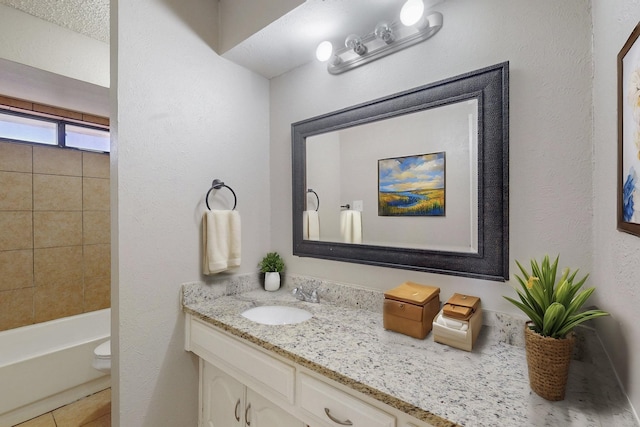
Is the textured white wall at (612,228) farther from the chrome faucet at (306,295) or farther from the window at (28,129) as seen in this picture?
the window at (28,129)

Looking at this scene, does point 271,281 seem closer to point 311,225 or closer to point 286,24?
point 311,225

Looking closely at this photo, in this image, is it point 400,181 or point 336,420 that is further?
point 400,181

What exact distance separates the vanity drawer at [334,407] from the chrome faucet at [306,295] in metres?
0.59

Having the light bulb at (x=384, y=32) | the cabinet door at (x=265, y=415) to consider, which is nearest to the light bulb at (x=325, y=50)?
the light bulb at (x=384, y=32)

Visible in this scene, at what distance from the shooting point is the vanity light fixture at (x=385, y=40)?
3.82ft

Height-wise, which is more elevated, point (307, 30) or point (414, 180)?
point (307, 30)

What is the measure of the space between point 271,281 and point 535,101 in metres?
1.53

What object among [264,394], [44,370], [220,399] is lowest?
[44,370]

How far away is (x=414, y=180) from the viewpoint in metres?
1.30

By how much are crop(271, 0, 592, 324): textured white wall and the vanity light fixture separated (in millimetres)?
42

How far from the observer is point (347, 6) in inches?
49.8

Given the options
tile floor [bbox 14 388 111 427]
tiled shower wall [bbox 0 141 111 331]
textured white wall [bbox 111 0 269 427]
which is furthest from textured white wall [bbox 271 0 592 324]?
tiled shower wall [bbox 0 141 111 331]

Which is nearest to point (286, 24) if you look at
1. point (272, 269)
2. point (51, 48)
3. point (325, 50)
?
point (325, 50)

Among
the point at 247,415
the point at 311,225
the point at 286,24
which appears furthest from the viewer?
the point at 311,225
